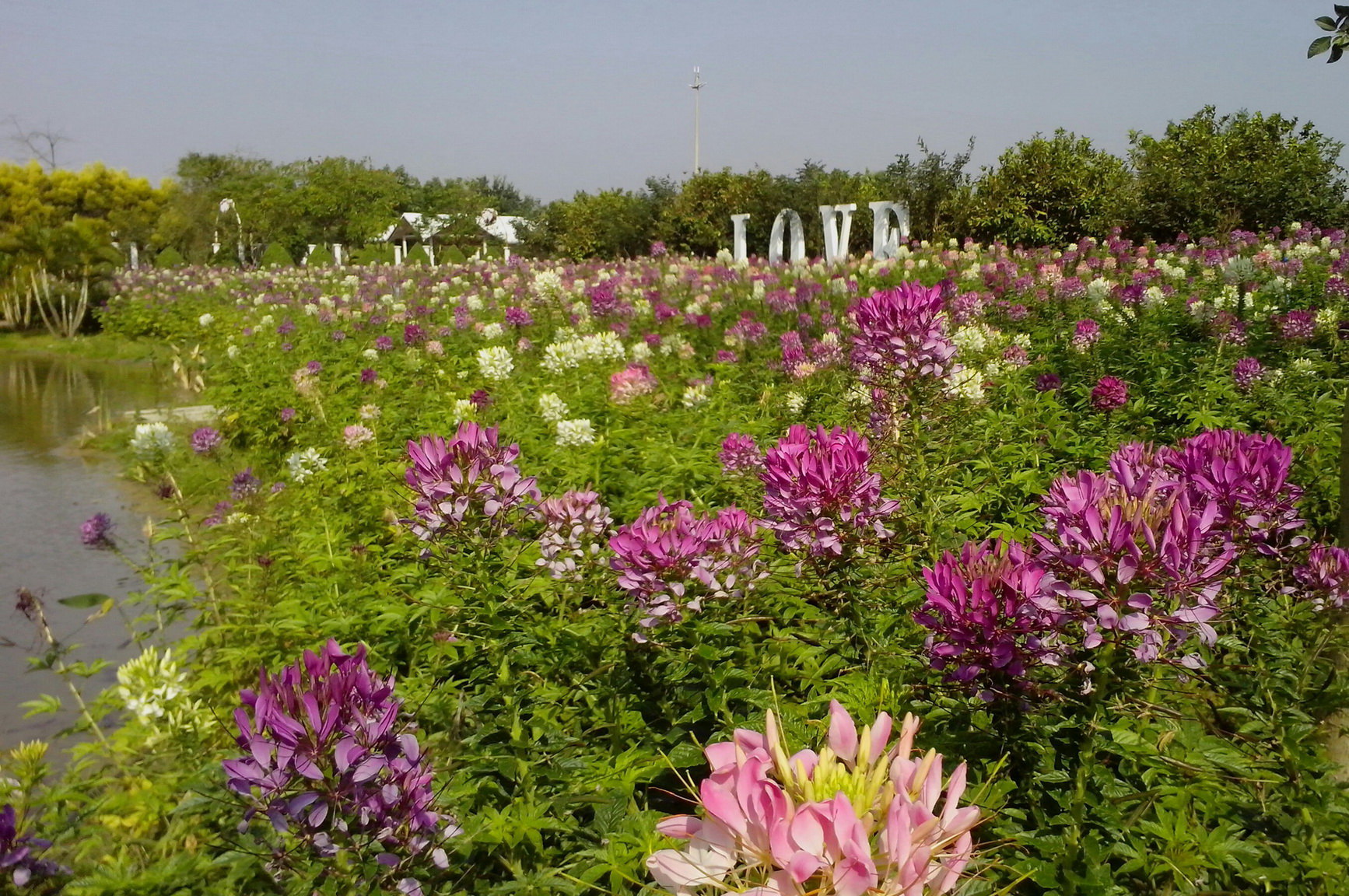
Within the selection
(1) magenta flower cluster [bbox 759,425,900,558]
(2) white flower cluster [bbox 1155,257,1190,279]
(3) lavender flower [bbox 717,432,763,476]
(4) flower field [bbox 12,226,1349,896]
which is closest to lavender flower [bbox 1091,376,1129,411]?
(4) flower field [bbox 12,226,1349,896]

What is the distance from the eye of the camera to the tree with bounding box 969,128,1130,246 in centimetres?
1495


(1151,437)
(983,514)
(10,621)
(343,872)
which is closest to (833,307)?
(1151,437)

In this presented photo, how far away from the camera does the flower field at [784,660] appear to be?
1275 mm

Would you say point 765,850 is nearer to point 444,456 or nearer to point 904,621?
point 444,456

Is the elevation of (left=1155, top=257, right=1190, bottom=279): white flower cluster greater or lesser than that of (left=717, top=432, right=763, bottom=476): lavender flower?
greater

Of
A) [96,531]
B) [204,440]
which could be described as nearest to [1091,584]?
[96,531]

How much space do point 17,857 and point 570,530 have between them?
1.33 meters

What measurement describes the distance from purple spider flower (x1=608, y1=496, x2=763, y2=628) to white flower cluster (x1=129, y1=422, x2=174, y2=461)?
3050mm

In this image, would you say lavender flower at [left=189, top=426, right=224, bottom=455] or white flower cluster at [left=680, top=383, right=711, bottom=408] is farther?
white flower cluster at [left=680, top=383, right=711, bottom=408]

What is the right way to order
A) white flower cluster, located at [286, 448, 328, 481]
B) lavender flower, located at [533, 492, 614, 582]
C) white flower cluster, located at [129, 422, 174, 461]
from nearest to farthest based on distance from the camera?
lavender flower, located at [533, 492, 614, 582]
white flower cluster, located at [129, 422, 174, 461]
white flower cluster, located at [286, 448, 328, 481]

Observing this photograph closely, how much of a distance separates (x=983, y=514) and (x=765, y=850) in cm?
274

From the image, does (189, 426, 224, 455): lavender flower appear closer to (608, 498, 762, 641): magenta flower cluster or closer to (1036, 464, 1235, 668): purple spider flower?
(608, 498, 762, 641): magenta flower cluster

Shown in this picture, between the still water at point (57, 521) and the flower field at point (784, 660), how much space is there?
33 centimetres

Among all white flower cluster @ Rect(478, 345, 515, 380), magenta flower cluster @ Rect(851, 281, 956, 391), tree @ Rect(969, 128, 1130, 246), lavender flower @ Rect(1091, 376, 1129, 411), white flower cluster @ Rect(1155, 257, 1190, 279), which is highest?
tree @ Rect(969, 128, 1130, 246)
